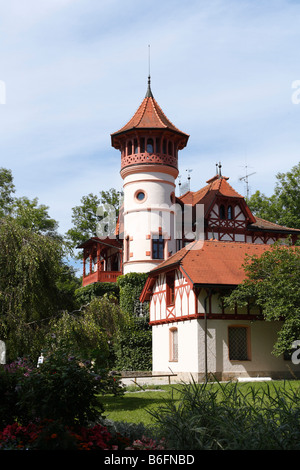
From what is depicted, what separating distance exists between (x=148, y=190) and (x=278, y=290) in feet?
44.2

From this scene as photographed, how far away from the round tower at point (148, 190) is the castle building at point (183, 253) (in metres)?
0.06

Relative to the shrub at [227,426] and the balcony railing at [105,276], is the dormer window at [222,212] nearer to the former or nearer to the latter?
the balcony railing at [105,276]

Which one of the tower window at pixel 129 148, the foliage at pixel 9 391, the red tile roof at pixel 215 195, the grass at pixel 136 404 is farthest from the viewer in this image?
the red tile roof at pixel 215 195

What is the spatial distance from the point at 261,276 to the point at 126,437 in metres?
15.3

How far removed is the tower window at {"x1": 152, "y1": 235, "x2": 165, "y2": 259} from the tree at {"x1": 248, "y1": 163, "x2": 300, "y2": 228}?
16968 millimetres

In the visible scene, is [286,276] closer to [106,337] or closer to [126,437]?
[106,337]

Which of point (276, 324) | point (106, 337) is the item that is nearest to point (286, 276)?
point (276, 324)

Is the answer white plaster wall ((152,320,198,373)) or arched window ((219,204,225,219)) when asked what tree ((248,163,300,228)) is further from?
white plaster wall ((152,320,198,373))

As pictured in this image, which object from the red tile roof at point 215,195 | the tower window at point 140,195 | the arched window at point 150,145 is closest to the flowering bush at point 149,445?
the tower window at point 140,195

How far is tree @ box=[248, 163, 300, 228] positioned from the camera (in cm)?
4588

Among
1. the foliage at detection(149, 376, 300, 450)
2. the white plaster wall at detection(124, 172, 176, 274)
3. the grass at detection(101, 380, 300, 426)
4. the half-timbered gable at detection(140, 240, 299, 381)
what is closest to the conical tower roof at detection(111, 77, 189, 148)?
the white plaster wall at detection(124, 172, 176, 274)

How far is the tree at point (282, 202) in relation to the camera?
45875 mm
